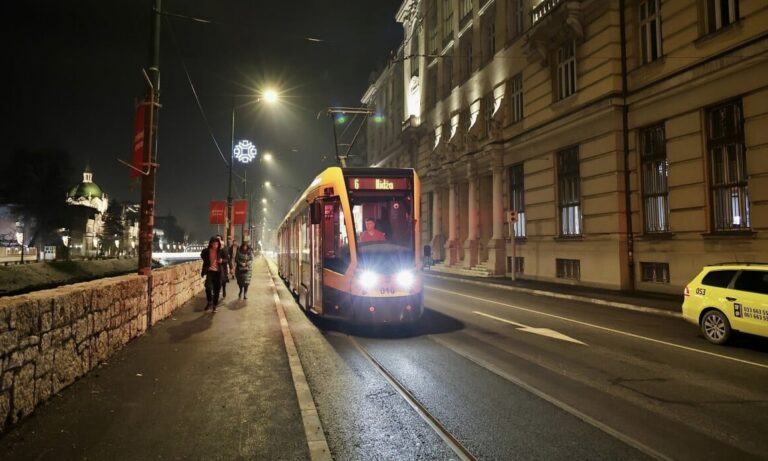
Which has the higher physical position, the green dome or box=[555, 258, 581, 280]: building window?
the green dome

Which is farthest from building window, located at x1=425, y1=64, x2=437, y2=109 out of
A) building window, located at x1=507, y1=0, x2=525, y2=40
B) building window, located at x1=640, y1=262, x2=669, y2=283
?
building window, located at x1=640, y1=262, x2=669, y2=283

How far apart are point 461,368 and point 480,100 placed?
2619cm

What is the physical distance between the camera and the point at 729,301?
8.95 meters

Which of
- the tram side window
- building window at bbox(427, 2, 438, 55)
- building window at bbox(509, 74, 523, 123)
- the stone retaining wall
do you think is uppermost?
building window at bbox(427, 2, 438, 55)

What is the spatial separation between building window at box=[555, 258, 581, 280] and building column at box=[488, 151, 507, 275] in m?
4.76

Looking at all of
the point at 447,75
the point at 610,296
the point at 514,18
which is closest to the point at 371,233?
the point at 610,296

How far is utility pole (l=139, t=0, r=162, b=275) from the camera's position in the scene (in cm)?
1002

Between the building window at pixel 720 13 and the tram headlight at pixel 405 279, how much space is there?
12.9 m

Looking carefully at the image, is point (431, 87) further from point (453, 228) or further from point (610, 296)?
point (610, 296)

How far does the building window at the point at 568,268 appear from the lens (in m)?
20.9

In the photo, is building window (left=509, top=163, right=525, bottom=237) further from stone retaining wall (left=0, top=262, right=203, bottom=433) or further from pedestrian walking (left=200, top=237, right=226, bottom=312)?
stone retaining wall (left=0, top=262, right=203, bottom=433)

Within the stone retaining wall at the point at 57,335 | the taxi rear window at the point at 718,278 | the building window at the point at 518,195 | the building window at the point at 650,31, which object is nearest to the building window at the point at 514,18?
the building window at the point at 518,195

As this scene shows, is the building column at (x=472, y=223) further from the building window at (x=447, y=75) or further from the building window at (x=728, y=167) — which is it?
the building window at (x=728, y=167)

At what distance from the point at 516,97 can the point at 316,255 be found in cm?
1991
